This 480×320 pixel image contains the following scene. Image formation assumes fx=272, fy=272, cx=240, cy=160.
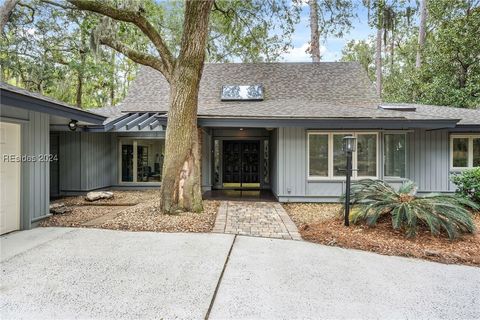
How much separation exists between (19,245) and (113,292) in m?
2.50

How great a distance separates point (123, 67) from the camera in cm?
2288

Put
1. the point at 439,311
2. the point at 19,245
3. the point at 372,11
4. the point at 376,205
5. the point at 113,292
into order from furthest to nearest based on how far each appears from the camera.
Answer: the point at 372,11, the point at 376,205, the point at 19,245, the point at 113,292, the point at 439,311

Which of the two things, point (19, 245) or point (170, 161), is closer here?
point (19, 245)

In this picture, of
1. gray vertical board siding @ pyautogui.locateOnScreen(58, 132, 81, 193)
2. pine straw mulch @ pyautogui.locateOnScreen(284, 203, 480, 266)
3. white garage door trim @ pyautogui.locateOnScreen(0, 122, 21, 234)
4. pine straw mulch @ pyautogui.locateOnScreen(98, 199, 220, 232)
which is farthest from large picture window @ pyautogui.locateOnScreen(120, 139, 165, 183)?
pine straw mulch @ pyautogui.locateOnScreen(284, 203, 480, 266)

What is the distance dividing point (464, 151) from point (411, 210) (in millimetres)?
Result: 6112

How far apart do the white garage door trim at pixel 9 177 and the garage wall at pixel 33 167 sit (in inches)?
2.9

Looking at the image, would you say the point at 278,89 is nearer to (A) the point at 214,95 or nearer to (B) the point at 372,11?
(A) the point at 214,95

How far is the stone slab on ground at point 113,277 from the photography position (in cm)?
261

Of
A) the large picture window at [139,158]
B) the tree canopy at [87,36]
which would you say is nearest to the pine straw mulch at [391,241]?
the tree canopy at [87,36]

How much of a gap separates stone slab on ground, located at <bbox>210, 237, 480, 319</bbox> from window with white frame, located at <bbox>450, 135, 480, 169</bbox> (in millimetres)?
6796

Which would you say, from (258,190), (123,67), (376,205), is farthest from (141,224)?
(123,67)

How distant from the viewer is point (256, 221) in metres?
5.93

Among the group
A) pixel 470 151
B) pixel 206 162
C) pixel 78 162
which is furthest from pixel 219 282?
pixel 470 151

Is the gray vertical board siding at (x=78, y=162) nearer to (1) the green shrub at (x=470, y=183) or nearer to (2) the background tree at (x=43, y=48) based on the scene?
(2) the background tree at (x=43, y=48)
